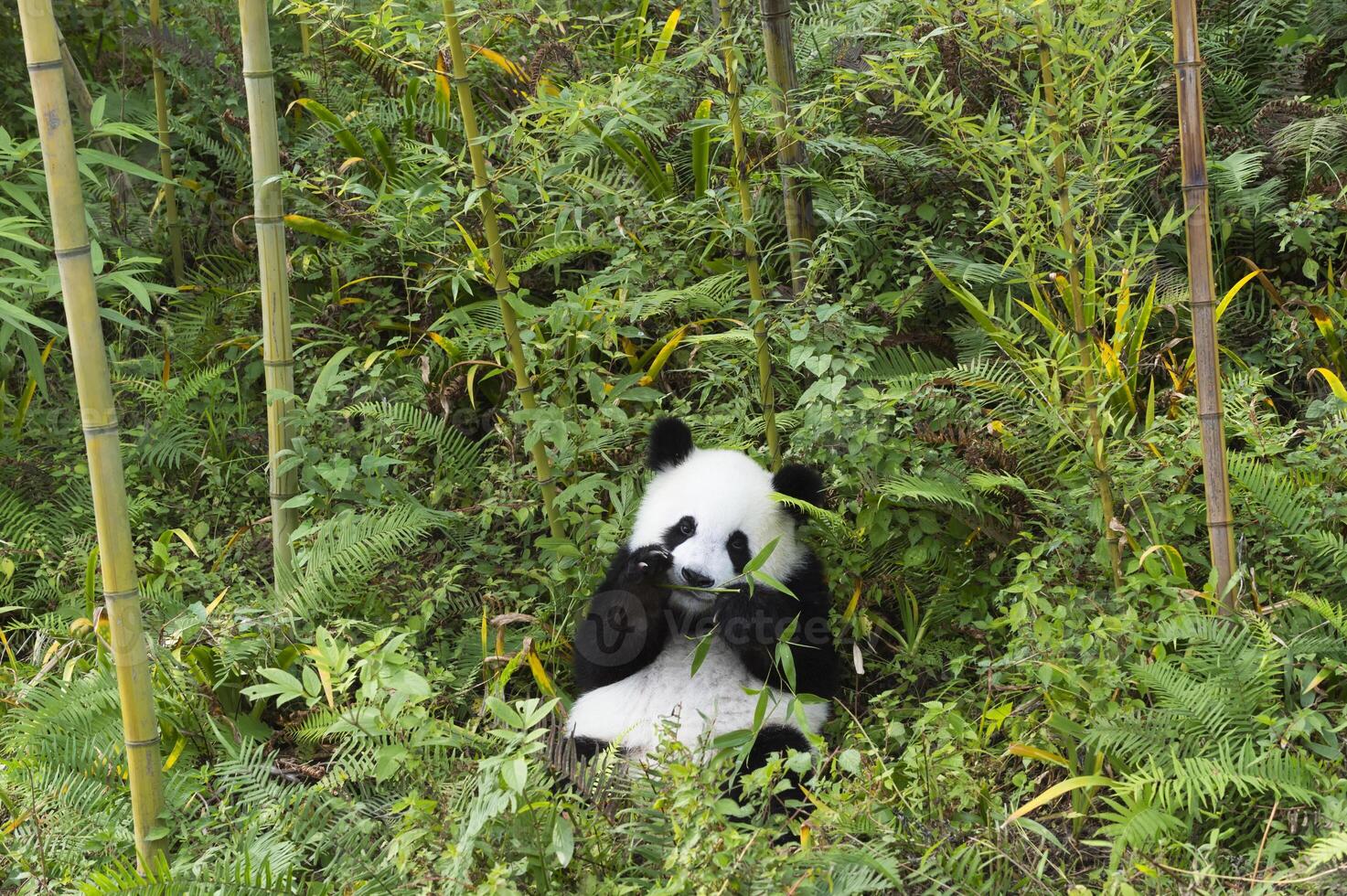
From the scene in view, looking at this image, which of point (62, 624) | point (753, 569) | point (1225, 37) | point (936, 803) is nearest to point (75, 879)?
point (62, 624)

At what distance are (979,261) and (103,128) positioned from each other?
9.35 ft

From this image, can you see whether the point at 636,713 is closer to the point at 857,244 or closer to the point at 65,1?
the point at 857,244

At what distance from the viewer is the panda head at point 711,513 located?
265 centimetres

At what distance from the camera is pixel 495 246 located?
2.88 meters

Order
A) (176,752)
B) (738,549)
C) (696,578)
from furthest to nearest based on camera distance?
(176,752)
(738,549)
(696,578)

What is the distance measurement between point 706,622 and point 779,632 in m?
0.21

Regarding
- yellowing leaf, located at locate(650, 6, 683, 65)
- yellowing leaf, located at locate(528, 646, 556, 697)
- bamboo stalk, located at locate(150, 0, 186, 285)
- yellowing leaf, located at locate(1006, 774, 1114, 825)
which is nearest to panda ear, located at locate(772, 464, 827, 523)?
yellowing leaf, located at locate(528, 646, 556, 697)

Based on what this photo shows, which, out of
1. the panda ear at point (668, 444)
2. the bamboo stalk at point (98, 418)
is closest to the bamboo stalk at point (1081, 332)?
the panda ear at point (668, 444)

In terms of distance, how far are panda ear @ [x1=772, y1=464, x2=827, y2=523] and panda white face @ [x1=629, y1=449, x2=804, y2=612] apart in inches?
1.3

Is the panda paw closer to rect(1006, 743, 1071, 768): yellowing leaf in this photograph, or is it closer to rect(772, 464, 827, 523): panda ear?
rect(772, 464, 827, 523): panda ear

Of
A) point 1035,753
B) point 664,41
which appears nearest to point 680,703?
point 1035,753

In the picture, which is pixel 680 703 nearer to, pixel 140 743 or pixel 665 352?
pixel 140 743

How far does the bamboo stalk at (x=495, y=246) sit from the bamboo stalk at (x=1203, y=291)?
5.23 ft

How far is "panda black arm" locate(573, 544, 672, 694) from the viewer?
2734mm
